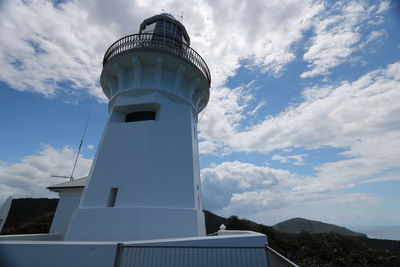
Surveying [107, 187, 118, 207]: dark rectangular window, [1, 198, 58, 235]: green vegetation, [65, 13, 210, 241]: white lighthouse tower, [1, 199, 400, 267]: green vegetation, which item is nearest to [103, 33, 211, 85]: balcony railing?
[65, 13, 210, 241]: white lighthouse tower

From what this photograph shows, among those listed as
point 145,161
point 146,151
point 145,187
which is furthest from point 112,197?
point 146,151

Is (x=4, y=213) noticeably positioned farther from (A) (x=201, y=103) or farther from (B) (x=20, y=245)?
(A) (x=201, y=103)

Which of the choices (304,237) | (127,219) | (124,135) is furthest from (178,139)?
(304,237)

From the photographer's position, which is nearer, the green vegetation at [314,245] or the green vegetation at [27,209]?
the green vegetation at [314,245]

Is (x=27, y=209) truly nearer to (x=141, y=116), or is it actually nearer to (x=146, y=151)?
(x=141, y=116)

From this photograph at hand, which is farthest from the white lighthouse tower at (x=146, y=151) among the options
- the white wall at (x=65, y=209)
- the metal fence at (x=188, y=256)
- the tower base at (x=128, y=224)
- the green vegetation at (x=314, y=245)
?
the green vegetation at (x=314, y=245)

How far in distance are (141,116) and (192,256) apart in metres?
6.96

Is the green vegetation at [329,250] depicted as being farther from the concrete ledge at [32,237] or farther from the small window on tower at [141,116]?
the concrete ledge at [32,237]

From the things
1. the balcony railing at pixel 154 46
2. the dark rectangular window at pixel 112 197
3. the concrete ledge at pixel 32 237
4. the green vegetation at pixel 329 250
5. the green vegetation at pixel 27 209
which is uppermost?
the balcony railing at pixel 154 46

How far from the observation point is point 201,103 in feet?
42.5

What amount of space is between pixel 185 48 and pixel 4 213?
416 inches

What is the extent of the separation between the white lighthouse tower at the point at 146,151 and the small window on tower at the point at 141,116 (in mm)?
49

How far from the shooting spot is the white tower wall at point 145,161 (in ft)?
23.7

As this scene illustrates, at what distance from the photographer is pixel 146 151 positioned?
331 inches
